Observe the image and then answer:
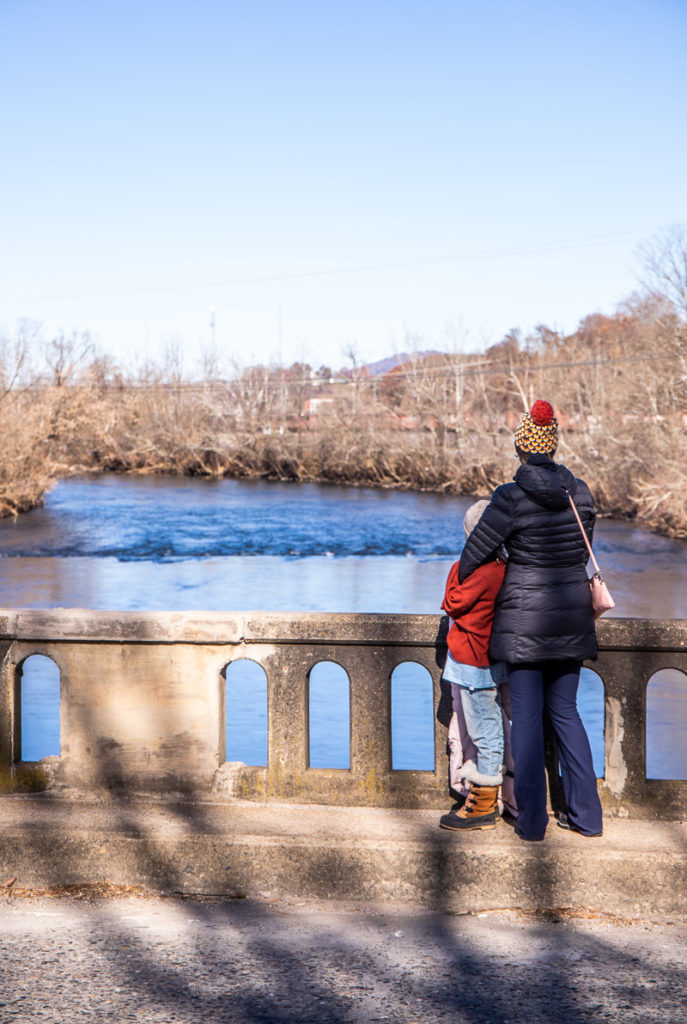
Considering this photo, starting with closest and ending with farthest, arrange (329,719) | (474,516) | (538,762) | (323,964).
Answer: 1. (323,964)
2. (538,762)
3. (474,516)
4. (329,719)

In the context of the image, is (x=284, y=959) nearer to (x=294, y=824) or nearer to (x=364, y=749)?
(x=294, y=824)

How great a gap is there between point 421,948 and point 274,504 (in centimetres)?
3810

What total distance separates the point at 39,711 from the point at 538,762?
332 inches

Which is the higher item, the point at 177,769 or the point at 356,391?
the point at 356,391

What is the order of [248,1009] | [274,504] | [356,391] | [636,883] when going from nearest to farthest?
[248,1009]
[636,883]
[274,504]
[356,391]

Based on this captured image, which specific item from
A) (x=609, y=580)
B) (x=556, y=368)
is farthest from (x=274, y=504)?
(x=609, y=580)

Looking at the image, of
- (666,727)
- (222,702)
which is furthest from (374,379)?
(222,702)

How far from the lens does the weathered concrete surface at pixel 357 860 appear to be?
419cm

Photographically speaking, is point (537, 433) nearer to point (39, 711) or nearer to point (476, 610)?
point (476, 610)

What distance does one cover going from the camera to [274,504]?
4175cm

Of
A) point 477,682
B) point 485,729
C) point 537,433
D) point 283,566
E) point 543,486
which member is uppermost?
point 537,433

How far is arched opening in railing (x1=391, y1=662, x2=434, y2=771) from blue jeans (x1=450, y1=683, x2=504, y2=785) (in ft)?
14.0

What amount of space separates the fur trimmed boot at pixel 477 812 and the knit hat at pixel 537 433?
51.2 inches

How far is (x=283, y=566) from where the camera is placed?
2383 centimetres
